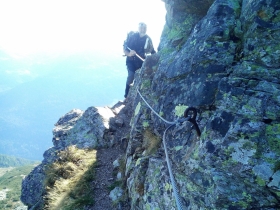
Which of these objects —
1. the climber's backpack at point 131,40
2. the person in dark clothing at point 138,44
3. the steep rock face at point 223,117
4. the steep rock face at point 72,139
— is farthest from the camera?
the climber's backpack at point 131,40

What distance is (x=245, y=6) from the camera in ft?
20.9

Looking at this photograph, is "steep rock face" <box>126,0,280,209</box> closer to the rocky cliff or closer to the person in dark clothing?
the rocky cliff

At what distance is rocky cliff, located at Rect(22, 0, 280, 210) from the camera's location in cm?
404

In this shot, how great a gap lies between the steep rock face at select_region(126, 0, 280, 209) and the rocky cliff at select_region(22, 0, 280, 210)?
0.02m

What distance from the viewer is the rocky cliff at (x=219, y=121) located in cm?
404

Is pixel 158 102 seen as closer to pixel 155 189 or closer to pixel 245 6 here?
pixel 155 189

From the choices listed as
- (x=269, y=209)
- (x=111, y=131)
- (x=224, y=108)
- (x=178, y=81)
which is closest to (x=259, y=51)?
(x=224, y=108)

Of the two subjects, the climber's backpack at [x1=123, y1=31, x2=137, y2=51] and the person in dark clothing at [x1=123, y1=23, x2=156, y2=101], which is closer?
the person in dark clothing at [x1=123, y1=23, x2=156, y2=101]

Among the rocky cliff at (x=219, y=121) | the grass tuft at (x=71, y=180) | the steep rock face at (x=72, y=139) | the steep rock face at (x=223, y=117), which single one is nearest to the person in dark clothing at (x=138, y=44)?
the steep rock face at (x=72, y=139)

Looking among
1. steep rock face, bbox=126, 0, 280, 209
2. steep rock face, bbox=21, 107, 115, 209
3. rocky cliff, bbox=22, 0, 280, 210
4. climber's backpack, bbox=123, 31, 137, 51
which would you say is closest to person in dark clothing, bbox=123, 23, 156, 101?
climber's backpack, bbox=123, 31, 137, 51

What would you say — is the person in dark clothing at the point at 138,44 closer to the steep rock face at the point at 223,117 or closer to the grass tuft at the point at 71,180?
the steep rock face at the point at 223,117

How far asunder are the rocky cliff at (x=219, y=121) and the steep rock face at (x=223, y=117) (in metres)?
0.02

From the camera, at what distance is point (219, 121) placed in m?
4.77

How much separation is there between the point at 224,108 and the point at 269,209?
2128 millimetres
